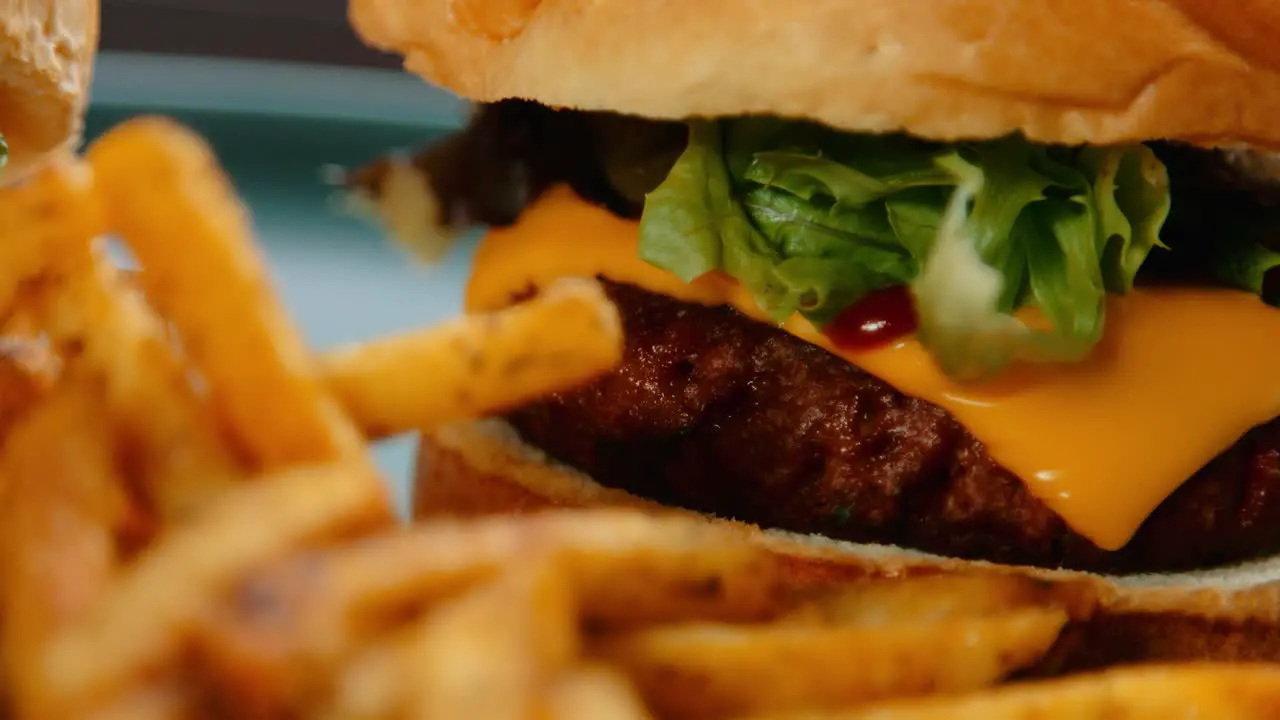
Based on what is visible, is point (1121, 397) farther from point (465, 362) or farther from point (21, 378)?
point (21, 378)

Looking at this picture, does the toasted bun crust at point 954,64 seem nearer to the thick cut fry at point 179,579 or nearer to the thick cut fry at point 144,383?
the thick cut fry at point 144,383

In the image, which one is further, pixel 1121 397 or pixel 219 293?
pixel 1121 397

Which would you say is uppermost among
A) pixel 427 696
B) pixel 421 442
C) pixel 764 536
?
pixel 427 696

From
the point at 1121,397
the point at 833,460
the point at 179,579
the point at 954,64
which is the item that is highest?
the point at 179,579

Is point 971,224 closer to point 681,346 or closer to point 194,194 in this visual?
point 681,346

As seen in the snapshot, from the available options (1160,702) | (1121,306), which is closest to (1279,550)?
(1121,306)

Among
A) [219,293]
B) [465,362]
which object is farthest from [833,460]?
[219,293]
